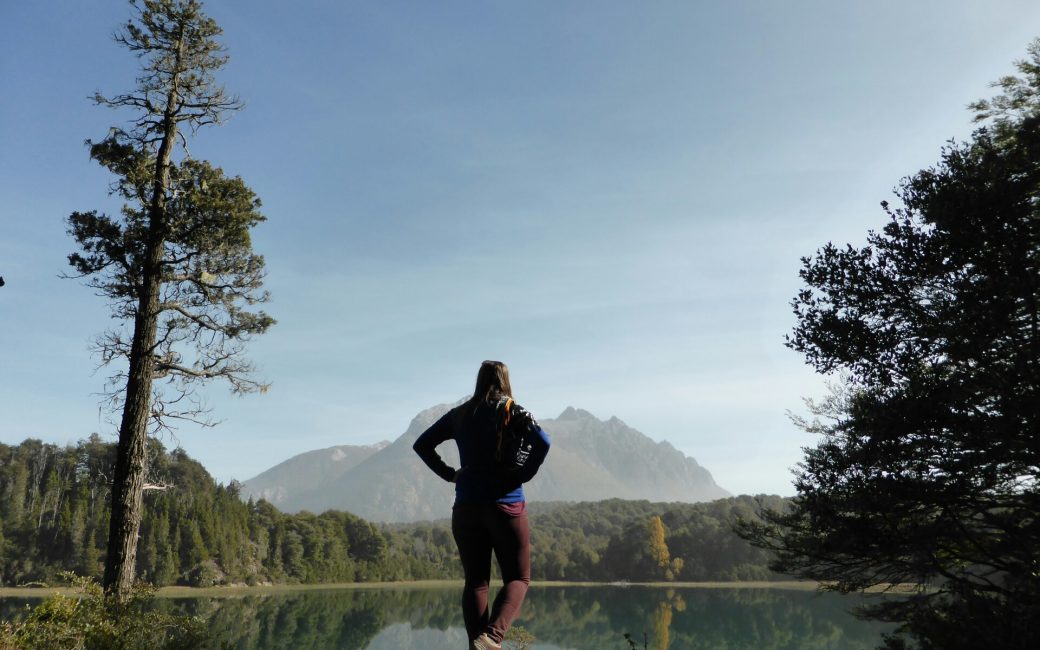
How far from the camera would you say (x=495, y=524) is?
10.1ft

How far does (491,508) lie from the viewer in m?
3.07

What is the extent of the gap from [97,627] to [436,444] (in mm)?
4203

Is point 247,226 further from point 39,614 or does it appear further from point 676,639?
point 676,639

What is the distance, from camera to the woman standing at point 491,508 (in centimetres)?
307

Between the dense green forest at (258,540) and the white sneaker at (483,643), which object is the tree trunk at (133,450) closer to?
the white sneaker at (483,643)

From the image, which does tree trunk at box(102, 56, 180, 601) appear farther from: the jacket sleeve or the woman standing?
the woman standing

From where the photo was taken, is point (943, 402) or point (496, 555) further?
point (943, 402)

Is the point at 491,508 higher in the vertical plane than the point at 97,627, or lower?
higher

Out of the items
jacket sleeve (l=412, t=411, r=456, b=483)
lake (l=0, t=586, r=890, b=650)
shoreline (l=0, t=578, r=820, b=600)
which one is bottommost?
shoreline (l=0, t=578, r=820, b=600)

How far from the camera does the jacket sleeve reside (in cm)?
339

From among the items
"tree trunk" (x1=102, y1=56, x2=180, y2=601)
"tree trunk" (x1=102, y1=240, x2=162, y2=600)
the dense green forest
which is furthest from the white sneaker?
the dense green forest

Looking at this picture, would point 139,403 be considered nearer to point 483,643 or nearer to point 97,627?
point 97,627

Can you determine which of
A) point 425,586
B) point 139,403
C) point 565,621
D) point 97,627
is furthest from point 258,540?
point 97,627

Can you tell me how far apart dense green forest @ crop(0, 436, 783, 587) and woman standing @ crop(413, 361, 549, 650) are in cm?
5710
